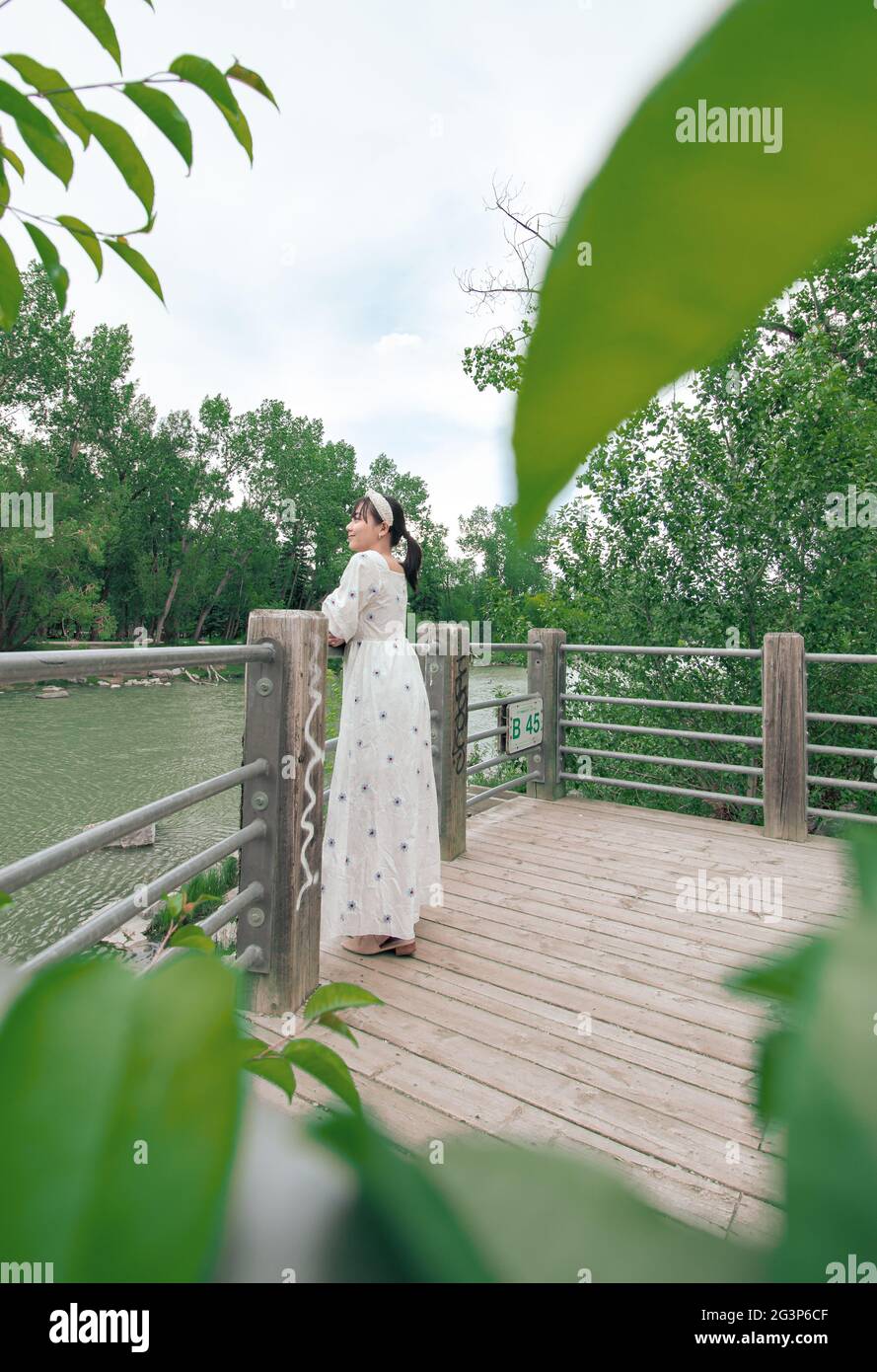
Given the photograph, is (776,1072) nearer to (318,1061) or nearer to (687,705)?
(318,1061)

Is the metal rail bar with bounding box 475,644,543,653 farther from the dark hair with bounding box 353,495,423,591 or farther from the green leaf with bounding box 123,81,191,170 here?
the green leaf with bounding box 123,81,191,170

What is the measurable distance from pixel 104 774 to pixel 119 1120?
966 centimetres

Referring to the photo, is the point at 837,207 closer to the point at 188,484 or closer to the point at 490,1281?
the point at 490,1281

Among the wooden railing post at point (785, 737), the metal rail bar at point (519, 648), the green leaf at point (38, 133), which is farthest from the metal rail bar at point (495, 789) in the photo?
the green leaf at point (38, 133)

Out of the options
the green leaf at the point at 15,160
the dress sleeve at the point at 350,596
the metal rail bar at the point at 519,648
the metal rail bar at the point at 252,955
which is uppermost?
the green leaf at the point at 15,160

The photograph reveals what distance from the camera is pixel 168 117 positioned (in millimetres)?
319

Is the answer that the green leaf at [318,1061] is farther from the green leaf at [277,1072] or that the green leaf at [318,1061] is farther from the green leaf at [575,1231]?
the green leaf at [575,1231]

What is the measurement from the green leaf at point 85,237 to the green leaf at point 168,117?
0.12 m

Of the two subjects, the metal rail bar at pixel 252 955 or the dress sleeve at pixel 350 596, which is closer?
the metal rail bar at pixel 252 955

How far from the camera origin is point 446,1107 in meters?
1.45

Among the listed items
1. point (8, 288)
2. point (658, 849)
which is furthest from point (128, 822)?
point (658, 849)

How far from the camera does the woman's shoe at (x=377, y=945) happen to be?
2133 millimetres

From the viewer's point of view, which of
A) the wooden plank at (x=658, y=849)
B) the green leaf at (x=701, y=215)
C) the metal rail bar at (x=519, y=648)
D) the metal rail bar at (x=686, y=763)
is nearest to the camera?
the green leaf at (x=701, y=215)

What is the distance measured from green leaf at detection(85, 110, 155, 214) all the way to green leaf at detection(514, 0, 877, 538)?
350mm
